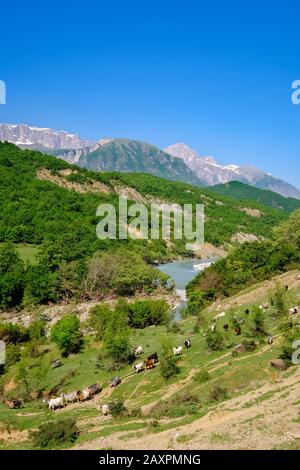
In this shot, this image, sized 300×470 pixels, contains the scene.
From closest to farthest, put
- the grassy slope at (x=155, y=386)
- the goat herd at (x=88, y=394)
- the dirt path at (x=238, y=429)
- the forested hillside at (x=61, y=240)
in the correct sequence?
the dirt path at (x=238, y=429) < the grassy slope at (x=155, y=386) < the goat herd at (x=88, y=394) < the forested hillside at (x=61, y=240)

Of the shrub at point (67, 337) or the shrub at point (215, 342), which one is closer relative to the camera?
the shrub at point (215, 342)

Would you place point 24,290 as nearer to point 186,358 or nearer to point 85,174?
point 186,358

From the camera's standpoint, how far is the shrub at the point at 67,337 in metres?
50.4

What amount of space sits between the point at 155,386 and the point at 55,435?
38.9 ft

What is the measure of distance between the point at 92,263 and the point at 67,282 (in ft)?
21.6

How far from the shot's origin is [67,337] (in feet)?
165

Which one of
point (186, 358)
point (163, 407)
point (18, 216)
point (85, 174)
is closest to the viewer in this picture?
point (163, 407)

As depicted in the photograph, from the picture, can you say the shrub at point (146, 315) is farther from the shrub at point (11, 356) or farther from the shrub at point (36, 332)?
the shrub at point (11, 356)

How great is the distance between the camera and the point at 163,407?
26.6m

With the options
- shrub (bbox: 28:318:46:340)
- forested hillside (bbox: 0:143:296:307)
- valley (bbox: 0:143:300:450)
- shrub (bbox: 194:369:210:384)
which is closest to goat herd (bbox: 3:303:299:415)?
valley (bbox: 0:143:300:450)

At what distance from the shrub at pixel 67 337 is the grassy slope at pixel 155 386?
70.4 inches

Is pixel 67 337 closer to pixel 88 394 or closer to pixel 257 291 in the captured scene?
pixel 88 394

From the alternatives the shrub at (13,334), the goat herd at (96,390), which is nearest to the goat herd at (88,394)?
the goat herd at (96,390)

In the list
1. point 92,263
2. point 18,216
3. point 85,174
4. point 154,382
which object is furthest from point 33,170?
point 154,382
